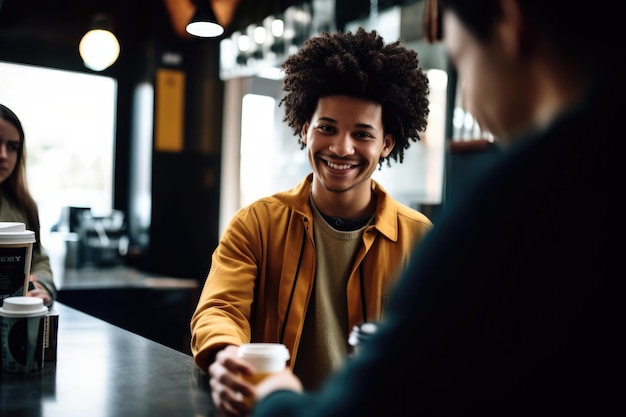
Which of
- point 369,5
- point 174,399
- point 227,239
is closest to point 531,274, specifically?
point 174,399

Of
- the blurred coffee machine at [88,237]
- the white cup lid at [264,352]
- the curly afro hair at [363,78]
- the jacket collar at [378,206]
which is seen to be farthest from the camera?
the blurred coffee machine at [88,237]

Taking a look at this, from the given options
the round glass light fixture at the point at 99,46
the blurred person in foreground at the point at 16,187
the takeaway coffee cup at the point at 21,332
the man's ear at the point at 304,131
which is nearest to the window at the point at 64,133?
the round glass light fixture at the point at 99,46

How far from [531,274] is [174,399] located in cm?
74

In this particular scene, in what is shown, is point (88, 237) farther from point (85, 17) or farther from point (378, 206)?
point (378, 206)

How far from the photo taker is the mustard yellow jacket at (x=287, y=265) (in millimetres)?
1695

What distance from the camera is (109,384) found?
3.89 feet

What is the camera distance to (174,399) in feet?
3.61

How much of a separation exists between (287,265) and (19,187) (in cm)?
87

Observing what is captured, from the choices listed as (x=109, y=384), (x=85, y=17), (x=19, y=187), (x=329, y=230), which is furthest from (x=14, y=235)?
(x=85, y=17)

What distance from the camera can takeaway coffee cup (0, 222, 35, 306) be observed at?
1330 mm

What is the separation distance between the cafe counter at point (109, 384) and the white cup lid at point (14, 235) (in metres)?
0.26

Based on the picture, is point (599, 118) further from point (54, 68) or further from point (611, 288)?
point (54, 68)

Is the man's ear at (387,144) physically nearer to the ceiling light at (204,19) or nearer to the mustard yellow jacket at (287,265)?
the mustard yellow jacket at (287,265)

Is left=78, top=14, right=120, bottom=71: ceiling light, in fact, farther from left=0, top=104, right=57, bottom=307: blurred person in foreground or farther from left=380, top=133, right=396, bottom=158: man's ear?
left=380, top=133, right=396, bottom=158: man's ear
